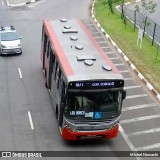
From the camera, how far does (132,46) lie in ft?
97.6

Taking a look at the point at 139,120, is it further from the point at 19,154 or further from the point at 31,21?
the point at 31,21

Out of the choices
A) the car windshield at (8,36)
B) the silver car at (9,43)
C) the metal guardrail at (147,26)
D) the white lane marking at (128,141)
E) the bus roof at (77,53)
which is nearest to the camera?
the bus roof at (77,53)

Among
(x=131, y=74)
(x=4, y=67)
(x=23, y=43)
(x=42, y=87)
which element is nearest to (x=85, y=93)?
(x=42, y=87)

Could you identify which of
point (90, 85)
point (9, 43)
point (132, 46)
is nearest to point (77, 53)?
point (90, 85)

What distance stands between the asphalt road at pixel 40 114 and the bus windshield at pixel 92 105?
1.53 meters

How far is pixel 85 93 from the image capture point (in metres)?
15.6

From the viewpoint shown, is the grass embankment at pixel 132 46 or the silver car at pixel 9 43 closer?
the grass embankment at pixel 132 46

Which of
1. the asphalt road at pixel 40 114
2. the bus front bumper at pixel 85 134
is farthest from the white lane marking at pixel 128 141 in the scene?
the bus front bumper at pixel 85 134

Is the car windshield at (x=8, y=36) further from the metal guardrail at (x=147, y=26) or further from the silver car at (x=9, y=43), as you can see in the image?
the metal guardrail at (x=147, y=26)

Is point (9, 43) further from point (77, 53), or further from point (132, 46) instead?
point (77, 53)

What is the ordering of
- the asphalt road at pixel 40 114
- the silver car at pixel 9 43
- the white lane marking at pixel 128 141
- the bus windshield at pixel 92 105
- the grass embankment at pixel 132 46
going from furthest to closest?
the silver car at pixel 9 43
the grass embankment at pixel 132 46
the asphalt road at pixel 40 114
the white lane marking at pixel 128 141
the bus windshield at pixel 92 105

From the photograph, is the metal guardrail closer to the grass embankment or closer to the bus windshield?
the grass embankment

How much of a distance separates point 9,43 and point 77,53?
11060 millimetres

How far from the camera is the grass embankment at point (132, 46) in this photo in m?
25.0
